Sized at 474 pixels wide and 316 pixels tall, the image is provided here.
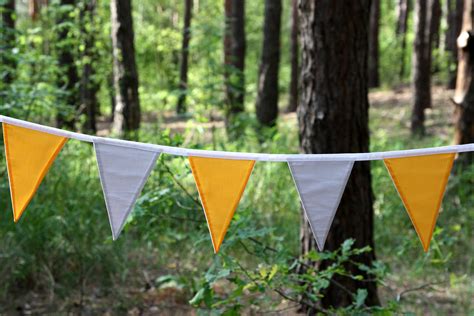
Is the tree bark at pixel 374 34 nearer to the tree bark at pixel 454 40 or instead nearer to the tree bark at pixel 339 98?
the tree bark at pixel 454 40

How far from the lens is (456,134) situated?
6723mm

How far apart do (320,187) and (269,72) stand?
29.2 feet

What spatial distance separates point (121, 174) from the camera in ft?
7.80

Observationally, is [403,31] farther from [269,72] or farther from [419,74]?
[269,72]

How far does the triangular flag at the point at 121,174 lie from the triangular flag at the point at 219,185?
201 mm

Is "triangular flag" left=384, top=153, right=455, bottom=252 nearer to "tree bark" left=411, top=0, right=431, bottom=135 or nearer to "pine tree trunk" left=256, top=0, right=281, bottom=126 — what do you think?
"pine tree trunk" left=256, top=0, right=281, bottom=126

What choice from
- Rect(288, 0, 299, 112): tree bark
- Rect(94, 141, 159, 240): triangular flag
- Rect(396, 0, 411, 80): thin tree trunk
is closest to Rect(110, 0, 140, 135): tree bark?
Rect(94, 141, 159, 240): triangular flag

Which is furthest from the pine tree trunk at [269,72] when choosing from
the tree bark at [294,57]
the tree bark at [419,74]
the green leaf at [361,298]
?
the green leaf at [361,298]

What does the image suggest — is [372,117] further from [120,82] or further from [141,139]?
[141,139]

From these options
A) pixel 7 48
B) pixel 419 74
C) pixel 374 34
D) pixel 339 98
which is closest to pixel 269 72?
pixel 419 74

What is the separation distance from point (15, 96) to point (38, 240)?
119 cm

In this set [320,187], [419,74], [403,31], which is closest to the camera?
[320,187]

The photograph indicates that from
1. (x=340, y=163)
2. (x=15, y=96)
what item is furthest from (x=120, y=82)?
(x=340, y=163)

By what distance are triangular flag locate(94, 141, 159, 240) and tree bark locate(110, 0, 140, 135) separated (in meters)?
5.28
